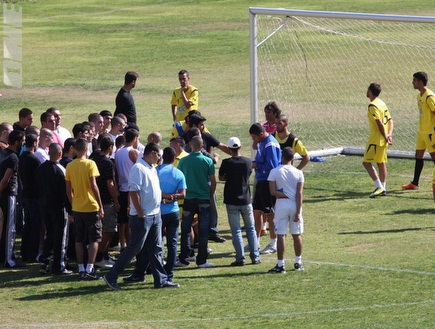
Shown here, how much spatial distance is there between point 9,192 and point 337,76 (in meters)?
15.7

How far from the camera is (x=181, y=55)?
1448 inches

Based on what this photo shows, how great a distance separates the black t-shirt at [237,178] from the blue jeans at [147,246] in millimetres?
1374

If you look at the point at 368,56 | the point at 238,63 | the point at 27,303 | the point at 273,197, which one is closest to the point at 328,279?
the point at 273,197

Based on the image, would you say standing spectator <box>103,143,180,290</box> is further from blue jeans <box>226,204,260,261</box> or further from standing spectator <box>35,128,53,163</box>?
standing spectator <box>35,128,53,163</box>

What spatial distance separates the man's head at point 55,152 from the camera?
1453cm

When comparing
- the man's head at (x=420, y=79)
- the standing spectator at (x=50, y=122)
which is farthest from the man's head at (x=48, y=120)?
the man's head at (x=420, y=79)

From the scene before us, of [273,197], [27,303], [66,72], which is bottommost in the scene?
[27,303]

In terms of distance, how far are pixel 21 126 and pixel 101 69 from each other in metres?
18.3

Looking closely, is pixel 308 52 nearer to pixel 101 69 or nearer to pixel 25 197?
pixel 101 69

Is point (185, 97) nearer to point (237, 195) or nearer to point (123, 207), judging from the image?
point (123, 207)

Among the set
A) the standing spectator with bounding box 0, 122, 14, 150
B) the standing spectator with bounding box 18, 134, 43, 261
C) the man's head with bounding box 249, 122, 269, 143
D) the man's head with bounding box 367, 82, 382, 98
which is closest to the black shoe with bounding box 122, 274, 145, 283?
the standing spectator with bounding box 18, 134, 43, 261

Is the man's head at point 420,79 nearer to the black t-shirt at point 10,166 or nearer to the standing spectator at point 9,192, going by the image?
the standing spectator at point 9,192

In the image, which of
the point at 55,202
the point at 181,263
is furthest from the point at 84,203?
the point at 181,263

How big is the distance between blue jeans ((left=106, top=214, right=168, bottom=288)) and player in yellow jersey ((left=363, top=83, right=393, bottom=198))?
6.19 m
